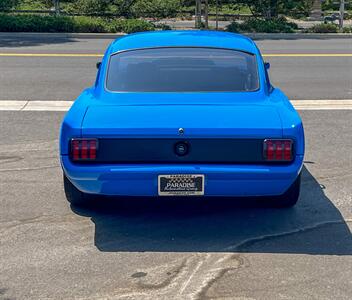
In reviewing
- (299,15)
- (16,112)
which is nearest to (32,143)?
(16,112)

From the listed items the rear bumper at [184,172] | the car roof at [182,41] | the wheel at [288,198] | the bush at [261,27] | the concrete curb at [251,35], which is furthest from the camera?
the bush at [261,27]

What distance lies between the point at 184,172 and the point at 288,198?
1.27 meters

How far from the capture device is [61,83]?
42.7ft

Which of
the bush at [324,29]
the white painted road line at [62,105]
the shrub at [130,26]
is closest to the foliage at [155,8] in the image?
the shrub at [130,26]

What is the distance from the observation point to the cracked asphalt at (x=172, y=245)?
4.40 metres

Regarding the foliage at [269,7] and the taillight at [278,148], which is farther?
the foliage at [269,7]

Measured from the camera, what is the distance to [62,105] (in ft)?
35.1

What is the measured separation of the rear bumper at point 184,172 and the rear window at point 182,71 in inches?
38.4

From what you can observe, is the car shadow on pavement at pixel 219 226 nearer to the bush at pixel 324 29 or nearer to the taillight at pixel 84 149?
the taillight at pixel 84 149

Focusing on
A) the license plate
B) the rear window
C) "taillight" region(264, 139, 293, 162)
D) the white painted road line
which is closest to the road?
the white painted road line

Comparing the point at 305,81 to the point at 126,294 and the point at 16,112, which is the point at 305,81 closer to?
the point at 16,112

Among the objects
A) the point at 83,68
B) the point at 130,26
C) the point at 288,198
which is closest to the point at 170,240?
the point at 288,198

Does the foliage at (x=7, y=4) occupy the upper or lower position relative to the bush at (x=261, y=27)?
upper

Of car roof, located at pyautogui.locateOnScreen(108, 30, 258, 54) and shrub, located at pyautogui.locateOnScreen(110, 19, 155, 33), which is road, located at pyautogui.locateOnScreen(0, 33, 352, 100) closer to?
shrub, located at pyautogui.locateOnScreen(110, 19, 155, 33)
